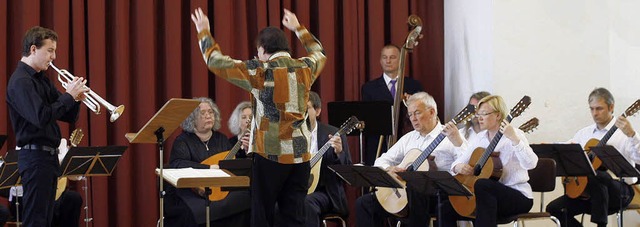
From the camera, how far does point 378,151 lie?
24.2 feet

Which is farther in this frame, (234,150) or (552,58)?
(552,58)

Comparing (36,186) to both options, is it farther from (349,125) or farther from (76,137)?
(349,125)

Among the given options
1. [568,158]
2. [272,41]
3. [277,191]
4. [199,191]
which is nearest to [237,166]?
[277,191]

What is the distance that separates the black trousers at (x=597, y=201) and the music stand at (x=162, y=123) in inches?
121

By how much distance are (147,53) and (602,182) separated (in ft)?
12.2

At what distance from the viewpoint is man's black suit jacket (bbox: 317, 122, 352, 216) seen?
6.73 m

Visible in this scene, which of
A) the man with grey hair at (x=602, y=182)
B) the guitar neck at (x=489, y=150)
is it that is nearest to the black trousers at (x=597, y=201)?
the man with grey hair at (x=602, y=182)

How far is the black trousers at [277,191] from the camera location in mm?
4824

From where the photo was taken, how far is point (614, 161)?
6.46m

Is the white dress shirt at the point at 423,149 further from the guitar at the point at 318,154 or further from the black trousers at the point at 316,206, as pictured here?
the black trousers at the point at 316,206

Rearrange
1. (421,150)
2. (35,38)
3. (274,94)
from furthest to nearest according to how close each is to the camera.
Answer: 1. (421,150)
2. (35,38)
3. (274,94)

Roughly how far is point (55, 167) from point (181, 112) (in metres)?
0.79

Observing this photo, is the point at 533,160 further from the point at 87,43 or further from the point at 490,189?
the point at 87,43

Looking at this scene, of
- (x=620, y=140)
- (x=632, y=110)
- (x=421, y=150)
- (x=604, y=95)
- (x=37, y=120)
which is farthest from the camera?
(x=604, y=95)
